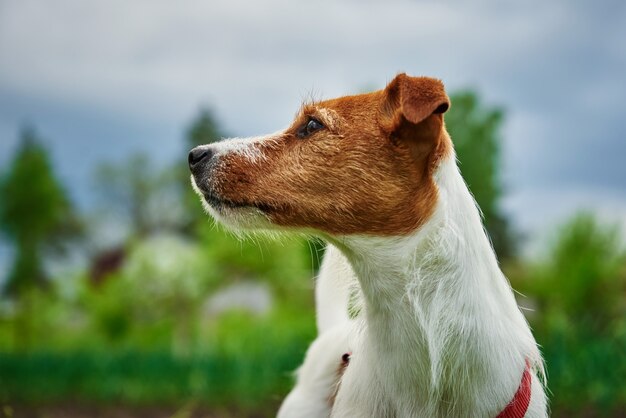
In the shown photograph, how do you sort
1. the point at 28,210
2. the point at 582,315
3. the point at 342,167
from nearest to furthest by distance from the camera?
the point at 342,167, the point at 582,315, the point at 28,210

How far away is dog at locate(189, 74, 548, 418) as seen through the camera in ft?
8.03

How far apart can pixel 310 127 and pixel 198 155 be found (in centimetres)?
44

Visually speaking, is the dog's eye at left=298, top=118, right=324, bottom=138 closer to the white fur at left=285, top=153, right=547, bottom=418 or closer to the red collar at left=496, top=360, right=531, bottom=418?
the white fur at left=285, top=153, right=547, bottom=418

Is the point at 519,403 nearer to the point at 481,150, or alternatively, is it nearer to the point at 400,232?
the point at 400,232

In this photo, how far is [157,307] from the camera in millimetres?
11797

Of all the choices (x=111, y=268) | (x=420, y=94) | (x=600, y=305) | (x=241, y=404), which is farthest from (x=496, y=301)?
(x=111, y=268)

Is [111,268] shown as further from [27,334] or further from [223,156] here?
[223,156]

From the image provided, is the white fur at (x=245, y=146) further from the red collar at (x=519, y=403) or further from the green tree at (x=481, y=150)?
the green tree at (x=481, y=150)

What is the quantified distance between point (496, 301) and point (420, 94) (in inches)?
31.1

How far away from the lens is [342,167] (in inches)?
100

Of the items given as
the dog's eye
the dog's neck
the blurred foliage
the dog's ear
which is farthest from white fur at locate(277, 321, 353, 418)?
the blurred foliage

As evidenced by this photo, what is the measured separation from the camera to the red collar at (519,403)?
100 inches

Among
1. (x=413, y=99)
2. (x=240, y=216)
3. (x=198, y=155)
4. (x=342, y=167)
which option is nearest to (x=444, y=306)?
(x=342, y=167)

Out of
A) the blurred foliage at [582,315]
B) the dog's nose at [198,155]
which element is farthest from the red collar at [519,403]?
the blurred foliage at [582,315]
